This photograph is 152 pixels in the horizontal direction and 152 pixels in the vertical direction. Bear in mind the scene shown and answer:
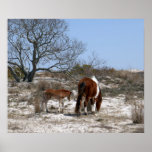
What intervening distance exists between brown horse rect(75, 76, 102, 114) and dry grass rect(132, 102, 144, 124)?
0.58 meters

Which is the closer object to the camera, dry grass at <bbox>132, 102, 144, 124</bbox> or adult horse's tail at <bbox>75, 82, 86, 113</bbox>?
dry grass at <bbox>132, 102, 144, 124</bbox>

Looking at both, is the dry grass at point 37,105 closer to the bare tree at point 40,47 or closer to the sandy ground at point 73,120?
the sandy ground at point 73,120

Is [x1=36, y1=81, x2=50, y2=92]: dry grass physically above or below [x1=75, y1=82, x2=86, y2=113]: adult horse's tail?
above

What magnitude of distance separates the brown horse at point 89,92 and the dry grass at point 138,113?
1.91 ft

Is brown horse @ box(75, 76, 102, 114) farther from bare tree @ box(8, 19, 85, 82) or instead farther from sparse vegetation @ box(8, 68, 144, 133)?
bare tree @ box(8, 19, 85, 82)

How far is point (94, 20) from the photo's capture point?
20.5ft

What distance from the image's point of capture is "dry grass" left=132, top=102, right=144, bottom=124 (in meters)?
6.19

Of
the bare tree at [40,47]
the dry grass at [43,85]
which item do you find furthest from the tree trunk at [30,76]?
the dry grass at [43,85]

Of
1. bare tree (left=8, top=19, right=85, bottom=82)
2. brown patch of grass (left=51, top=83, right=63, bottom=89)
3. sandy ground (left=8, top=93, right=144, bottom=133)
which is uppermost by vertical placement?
bare tree (left=8, top=19, right=85, bottom=82)

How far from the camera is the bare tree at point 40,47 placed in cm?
626

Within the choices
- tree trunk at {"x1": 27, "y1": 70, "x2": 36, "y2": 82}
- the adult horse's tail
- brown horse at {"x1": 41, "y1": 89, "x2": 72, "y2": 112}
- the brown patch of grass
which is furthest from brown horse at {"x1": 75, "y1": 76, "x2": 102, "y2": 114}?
tree trunk at {"x1": 27, "y1": 70, "x2": 36, "y2": 82}

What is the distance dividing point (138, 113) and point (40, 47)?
1966 millimetres

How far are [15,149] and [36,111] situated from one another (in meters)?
0.72
